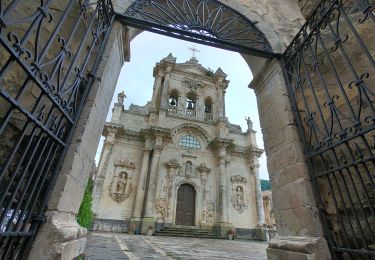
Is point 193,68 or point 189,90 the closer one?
point 189,90

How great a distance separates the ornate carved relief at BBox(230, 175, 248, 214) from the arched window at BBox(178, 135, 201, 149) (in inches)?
148

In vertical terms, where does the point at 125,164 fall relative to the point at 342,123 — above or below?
above

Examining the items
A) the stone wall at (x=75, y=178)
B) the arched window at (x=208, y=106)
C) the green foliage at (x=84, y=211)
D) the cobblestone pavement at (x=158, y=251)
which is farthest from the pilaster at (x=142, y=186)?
the stone wall at (x=75, y=178)

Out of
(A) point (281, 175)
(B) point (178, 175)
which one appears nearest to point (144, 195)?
(B) point (178, 175)

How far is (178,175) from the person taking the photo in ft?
52.0

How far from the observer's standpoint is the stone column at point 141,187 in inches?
541

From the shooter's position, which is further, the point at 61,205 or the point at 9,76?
the point at 9,76

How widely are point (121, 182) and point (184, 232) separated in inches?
208

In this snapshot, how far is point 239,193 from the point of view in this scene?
1647cm

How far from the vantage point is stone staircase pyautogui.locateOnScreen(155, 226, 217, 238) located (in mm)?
13130

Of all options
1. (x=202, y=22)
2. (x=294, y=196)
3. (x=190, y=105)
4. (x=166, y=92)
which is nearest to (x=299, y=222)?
(x=294, y=196)

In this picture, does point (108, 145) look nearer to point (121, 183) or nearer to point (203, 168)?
point (121, 183)

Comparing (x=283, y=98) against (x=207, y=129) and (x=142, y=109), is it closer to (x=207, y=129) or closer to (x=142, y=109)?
(x=207, y=129)

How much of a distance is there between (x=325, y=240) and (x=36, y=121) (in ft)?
8.79
